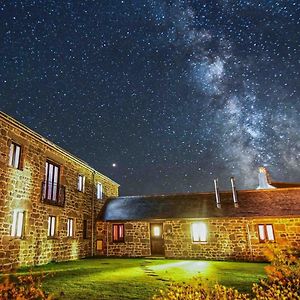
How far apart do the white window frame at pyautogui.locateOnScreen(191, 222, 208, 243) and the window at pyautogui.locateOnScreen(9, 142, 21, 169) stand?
38.3 feet

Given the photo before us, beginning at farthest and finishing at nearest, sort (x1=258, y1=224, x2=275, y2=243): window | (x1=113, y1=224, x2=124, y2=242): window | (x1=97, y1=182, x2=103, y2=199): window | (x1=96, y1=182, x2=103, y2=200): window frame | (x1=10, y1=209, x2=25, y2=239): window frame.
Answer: (x1=97, y1=182, x2=103, y2=199): window, (x1=96, y1=182, x2=103, y2=200): window frame, (x1=113, y1=224, x2=124, y2=242): window, (x1=258, y1=224, x2=275, y2=243): window, (x1=10, y1=209, x2=25, y2=239): window frame

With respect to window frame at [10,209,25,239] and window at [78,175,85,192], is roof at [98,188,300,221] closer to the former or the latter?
window at [78,175,85,192]

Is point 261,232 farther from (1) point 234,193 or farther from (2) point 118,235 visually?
(2) point 118,235

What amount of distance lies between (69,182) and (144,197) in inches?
292

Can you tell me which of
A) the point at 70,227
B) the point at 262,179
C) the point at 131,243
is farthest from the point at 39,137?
the point at 262,179

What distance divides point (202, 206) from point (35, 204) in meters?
11.4

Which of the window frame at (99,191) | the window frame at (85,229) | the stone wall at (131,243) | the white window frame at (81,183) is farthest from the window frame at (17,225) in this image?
the window frame at (99,191)

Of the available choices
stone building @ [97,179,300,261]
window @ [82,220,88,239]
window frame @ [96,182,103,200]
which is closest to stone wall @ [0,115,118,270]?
window @ [82,220,88,239]

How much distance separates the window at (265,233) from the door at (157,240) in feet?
23.5

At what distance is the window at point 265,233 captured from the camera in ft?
55.4

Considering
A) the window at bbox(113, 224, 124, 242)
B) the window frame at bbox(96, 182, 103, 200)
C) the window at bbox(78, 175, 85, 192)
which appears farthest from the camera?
the window frame at bbox(96, 182, 103, 200)

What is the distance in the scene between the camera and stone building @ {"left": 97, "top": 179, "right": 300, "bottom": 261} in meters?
16.9

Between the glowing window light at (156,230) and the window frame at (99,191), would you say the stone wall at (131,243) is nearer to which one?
the glowing window light at (156,230)

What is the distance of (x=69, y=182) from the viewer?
55.8 ft
